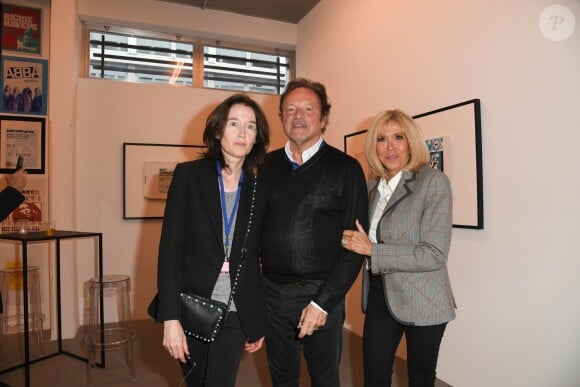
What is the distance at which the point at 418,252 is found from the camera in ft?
5.09

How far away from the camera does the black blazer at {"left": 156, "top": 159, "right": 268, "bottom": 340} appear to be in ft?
4.22

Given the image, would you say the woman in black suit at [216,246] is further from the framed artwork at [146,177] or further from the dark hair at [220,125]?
the framed artwork at [146,177]

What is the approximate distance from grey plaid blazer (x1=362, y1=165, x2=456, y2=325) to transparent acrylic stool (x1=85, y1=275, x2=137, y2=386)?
6.95 feet

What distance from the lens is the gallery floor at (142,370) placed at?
8.89ft

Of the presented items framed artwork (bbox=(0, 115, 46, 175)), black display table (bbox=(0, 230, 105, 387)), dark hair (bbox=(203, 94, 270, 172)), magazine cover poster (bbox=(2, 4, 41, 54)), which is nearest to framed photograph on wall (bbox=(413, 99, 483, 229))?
dark hair (bbox=(203, 94, 270, 172))

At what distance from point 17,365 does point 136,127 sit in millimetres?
2320

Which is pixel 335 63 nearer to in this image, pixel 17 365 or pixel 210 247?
pixel 210 247

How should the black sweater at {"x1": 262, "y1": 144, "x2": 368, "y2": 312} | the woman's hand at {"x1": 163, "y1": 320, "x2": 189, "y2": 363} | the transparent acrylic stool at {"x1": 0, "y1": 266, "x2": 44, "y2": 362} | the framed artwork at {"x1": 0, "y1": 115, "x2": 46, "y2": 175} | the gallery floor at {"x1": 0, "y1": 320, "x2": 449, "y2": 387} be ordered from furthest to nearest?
1. the framed artwork at {"x1": 0, "y1": 115, "x2": 46, "y2": 175}
2. the transparent acrylic stool at {"x1": 0, "y1": 266, "x2": 44, "y2": 362}
3. the gallery floor at {"x1": 0, "y1": 320, "x2": 449, "y2": 387}
4. the black sweater at {"x1": 262, "y1": 144, "x2": 368, "y2": 312}
5. the woman's hand at {"x1": 163, "y1": 320, "x2": 189, "y2": 363}

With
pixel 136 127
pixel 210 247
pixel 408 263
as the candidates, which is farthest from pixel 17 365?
pixel 408 263

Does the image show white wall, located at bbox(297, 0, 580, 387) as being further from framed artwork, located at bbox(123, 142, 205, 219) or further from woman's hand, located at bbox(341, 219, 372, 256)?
framed artwork, located at bbox(123, 142, 205, 219)

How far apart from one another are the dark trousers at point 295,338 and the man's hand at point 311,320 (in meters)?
0.12

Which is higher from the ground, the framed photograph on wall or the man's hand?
the framed photograph on wall

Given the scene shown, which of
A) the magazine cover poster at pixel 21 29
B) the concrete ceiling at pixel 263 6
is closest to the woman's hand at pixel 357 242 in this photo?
the concrete ceiling at pixel 263 6

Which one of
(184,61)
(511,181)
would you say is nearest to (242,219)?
(511,181)
